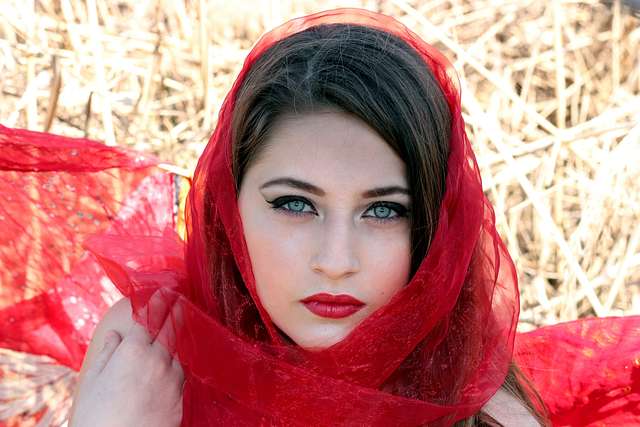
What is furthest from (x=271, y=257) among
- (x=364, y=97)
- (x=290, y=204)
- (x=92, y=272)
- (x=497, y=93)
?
(x=497, y=93)

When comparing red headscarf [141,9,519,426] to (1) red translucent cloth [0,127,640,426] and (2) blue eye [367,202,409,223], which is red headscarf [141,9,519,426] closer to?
(2) blue eye [367,202,409,223]

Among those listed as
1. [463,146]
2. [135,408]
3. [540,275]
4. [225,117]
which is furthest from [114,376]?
[540,275]

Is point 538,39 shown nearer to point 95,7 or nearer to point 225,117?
point 95,7

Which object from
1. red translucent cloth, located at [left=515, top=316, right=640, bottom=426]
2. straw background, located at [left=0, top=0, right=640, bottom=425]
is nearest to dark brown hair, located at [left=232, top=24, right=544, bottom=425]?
red translucent cloth, located at [left=515, top=316, right=640, bottom=426]

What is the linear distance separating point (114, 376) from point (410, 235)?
0.47 metres

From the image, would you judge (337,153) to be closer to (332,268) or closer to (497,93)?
(332,268)

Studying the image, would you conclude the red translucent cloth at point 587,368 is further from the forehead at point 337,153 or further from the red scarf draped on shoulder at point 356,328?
the forehead at point 337,153

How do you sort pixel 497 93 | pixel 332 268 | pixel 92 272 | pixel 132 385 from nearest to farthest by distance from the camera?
pixel 332 268 → pixel 132 385 → pixel 92 272 → pixel 497 93

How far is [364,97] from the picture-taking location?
3.87ft

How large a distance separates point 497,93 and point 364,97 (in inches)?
57.0

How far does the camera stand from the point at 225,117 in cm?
133

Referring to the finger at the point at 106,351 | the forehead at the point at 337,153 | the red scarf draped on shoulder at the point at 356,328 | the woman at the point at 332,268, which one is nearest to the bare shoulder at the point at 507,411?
the woman at the point at 332,268

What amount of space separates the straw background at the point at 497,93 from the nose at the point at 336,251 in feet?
3.67

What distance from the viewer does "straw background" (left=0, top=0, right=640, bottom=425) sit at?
7.57 feet
